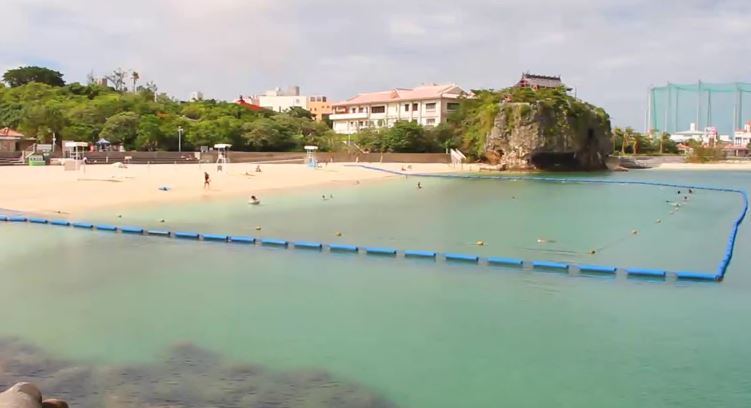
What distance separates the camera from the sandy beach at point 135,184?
30766 millimetres

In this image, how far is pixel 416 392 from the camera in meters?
8.90

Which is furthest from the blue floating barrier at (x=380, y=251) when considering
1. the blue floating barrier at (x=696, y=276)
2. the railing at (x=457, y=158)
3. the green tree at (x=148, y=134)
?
the railing at (x=457, y=158)

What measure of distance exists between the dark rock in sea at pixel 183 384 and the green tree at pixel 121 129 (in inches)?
2440

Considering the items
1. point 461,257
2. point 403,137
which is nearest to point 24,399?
point 461,257

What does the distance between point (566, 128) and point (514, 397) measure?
221ft

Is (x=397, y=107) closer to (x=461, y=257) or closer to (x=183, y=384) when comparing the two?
(x=461, y=257)

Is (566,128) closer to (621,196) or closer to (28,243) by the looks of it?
(621,196)

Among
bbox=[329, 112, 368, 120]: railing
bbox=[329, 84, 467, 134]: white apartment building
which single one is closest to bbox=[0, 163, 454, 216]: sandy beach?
bbox=[329, 84, 467, 134]: white apartment building

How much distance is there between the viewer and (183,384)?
8906 mm

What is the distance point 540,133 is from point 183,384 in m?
66.2

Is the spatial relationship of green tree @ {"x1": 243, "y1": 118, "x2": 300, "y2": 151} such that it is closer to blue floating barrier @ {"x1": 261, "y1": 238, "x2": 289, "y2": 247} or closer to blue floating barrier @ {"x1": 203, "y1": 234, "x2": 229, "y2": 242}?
blue floating barrier @ {"x1": 203, "y1": 234, "x2": 229, "y2": 242}

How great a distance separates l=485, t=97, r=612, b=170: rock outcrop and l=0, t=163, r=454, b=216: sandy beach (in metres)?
20.4

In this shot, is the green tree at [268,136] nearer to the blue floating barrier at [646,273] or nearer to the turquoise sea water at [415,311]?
the turquoise sea water at [415,311]

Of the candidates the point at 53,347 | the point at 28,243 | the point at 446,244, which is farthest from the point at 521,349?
the point at 28,243
